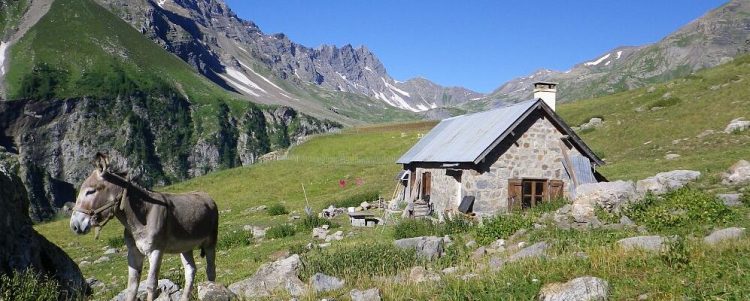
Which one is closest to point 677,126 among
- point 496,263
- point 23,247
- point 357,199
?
point 357,199

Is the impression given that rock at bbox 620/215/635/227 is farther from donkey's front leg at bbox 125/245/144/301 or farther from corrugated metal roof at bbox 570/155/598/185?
donkey's front leg at bbox 125/245/144/301

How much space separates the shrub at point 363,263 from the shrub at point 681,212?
829cm

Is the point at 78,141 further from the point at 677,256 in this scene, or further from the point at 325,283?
the point at 677,256

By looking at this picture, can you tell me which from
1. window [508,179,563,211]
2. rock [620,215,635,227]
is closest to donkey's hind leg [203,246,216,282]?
rock [620,215,635,227]

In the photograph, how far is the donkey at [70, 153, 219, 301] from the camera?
677 centimetres

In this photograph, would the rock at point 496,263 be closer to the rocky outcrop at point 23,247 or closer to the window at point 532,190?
the rocky outcrop at point 23,247

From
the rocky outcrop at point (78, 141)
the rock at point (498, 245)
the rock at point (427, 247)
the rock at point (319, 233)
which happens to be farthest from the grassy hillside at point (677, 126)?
the rocky outcrop at point (78, 141)

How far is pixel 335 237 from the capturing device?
24.6 m

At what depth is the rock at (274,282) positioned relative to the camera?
33.9 feet

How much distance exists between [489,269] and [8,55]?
234m

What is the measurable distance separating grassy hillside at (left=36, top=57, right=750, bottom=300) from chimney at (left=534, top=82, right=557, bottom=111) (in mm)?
6833

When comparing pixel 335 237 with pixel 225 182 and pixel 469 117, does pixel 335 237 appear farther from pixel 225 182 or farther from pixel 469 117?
pixel 225 182

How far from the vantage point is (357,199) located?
137 feet

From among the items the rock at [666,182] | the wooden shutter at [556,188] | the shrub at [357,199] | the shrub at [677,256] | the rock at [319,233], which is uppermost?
the rock at [666,182]
